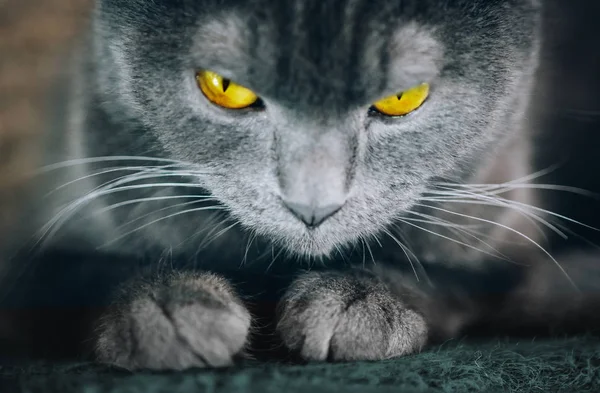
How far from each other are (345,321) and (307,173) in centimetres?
16

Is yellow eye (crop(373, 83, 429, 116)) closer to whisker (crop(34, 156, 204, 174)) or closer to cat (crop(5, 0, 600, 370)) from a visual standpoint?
cat (crop(5, 0, 600, 370))

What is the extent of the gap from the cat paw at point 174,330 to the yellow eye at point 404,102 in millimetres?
279

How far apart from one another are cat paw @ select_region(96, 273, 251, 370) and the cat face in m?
0.12

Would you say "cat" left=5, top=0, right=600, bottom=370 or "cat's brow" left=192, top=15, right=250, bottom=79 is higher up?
"cat's brow" left=192, top=15, right=250, bottom=79

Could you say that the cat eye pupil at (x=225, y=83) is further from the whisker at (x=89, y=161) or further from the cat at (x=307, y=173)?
the whisker at (x=89, y=161)

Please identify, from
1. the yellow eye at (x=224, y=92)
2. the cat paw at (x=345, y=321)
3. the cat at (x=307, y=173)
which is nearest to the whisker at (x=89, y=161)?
the cat at (x=307, y=173)

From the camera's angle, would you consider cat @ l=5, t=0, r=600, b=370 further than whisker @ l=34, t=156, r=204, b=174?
No

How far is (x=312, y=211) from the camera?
67cm

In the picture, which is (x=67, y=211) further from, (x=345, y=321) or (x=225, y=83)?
(x=345, y=321)

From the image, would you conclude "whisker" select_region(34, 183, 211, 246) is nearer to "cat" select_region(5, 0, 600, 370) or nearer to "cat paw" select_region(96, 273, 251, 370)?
"cat" select_region(5, 0, 600, 370)

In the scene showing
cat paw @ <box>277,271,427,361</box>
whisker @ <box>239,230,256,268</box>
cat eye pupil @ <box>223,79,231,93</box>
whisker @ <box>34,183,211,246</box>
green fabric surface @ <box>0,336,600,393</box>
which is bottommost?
green fabric surface @ <box>0,336,600,393</box>

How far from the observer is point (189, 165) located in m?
0.76

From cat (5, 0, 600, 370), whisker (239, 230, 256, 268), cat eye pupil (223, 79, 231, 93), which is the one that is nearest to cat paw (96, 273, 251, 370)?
cat (5, 0, 600, 370)

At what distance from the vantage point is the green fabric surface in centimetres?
59
